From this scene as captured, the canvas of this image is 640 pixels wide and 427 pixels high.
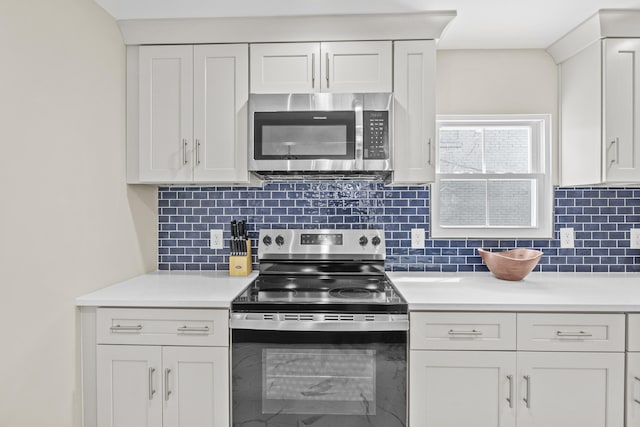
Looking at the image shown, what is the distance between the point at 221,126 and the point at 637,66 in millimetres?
2181

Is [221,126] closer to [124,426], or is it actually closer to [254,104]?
[254,104]

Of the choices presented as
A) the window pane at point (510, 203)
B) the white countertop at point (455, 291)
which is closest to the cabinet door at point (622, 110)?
the window pane at point (510, 203)

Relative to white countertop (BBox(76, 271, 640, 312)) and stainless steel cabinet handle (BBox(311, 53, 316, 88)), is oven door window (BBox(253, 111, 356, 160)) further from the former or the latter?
white countertop (BBox(76, 271, 640, 312))

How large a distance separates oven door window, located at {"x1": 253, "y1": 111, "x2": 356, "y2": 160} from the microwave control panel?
84 mm

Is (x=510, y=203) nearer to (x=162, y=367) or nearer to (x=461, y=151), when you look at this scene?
(x=461, y=151)

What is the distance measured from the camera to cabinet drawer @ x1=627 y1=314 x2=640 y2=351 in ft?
5.63

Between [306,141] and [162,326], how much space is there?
1.13 m

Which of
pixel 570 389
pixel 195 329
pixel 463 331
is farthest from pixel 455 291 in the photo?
pixel 195 329

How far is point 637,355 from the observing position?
67.5 inches

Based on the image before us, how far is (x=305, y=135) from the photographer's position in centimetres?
210

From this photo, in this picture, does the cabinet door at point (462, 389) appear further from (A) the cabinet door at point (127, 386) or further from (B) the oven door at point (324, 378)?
(A) the cabinet door at point (127, 386)

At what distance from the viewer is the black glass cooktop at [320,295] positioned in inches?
68.9

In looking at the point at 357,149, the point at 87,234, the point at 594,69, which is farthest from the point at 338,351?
the point at 594,69

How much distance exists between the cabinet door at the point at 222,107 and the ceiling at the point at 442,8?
214 mm
